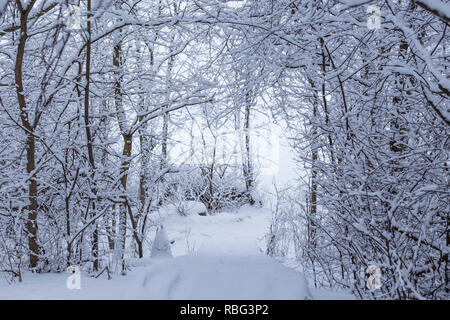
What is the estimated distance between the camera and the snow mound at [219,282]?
121 inches

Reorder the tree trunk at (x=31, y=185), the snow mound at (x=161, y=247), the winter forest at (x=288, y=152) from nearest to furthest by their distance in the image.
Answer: the winter forest at (x=288, y=152), the tree trunk at (x=31, y=185), the snow mound at (x=161, y=247)

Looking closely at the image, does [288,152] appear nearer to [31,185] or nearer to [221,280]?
[221,280]

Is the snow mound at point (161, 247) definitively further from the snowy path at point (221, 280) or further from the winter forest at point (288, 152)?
the snowy path at point (221, 280)

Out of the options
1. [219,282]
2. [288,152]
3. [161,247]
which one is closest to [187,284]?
[219,282]

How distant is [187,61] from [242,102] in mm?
2826

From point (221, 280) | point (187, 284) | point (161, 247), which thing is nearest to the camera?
point (187, 284)

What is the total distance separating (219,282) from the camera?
3.38 meters

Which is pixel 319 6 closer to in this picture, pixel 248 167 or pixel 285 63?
pixel 285 63

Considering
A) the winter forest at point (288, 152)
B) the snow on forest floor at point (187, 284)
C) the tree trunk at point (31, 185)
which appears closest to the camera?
the winter forest at point (288, 152)

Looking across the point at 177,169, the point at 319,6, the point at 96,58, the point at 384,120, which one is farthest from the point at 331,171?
the point at 96,58

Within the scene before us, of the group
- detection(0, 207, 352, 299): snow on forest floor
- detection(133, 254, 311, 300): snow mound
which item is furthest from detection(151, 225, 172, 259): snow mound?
detection(133, 254, 311, 300): snow mound

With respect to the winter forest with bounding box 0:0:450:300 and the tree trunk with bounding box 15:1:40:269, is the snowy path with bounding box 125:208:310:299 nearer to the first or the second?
the winter forest with bounding box 0:0:450:300

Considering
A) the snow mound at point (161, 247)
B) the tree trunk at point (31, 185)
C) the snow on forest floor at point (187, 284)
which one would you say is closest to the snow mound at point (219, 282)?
the snow on forest floor at point (187, 284)

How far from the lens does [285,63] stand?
13.3ft
